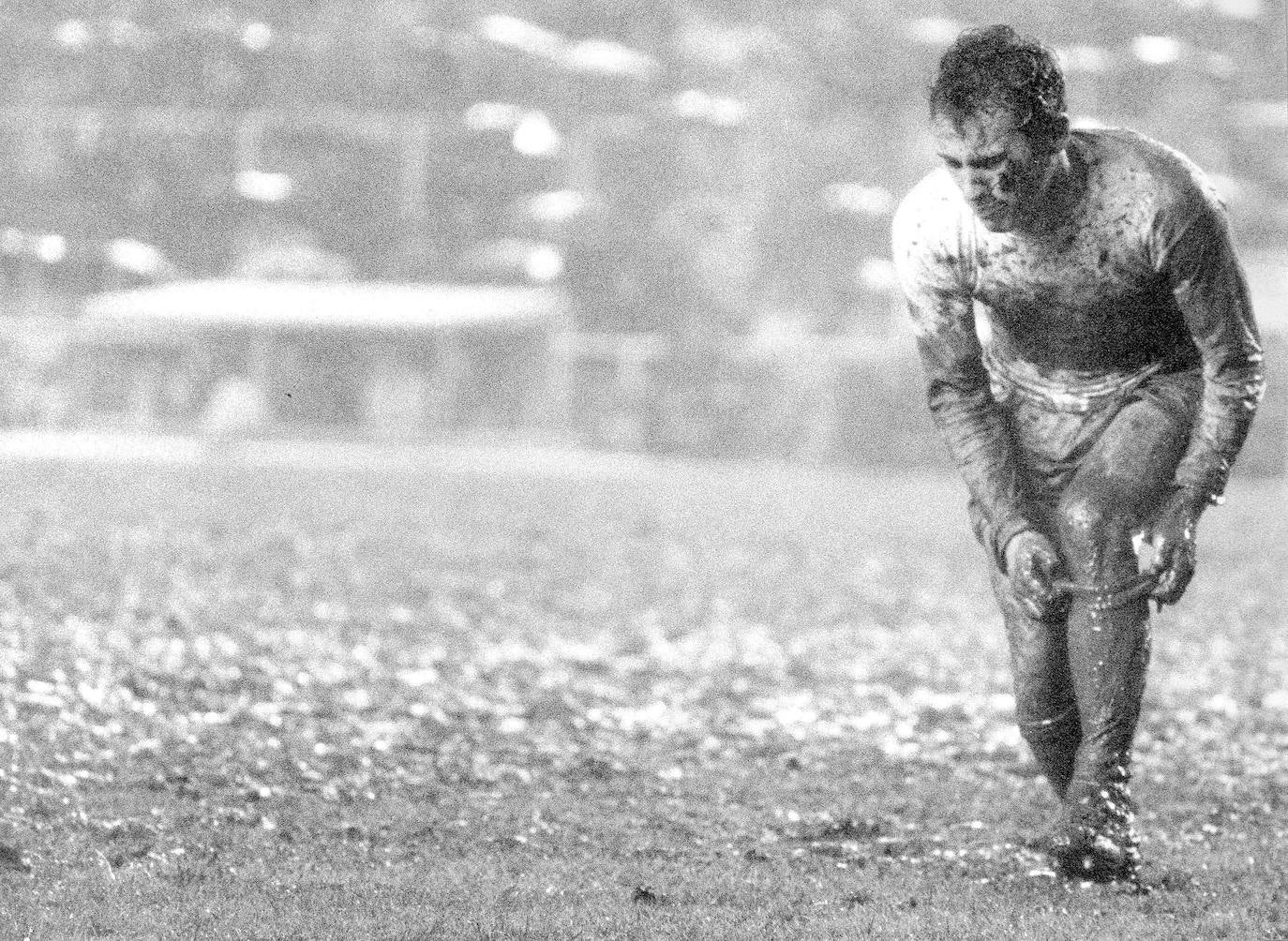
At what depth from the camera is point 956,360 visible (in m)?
6.16

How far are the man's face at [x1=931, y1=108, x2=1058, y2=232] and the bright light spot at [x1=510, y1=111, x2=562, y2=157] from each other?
37979 millimetres

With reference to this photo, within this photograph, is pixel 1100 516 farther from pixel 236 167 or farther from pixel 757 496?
pixel 236 167

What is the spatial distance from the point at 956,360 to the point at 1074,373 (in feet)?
1.09

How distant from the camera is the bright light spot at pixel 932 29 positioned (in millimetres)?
43812

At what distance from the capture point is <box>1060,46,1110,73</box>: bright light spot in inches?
1629

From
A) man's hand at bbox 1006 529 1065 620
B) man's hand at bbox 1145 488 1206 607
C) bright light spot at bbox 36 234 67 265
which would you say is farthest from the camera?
bright light spot at bbox 36 234 67 265

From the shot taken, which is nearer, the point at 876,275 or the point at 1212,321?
the point at 1212,321

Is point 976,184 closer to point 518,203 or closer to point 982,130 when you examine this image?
point 982,130

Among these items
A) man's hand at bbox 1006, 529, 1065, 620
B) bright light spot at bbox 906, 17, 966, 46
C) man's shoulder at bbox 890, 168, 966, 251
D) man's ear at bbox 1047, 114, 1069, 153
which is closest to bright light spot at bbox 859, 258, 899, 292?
bright light spot at bbox 906, 17, 966, 46

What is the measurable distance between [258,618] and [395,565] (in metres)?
4.14

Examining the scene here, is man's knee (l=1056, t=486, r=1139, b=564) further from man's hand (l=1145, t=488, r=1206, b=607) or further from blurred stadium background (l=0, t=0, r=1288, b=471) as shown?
blurred stadium background (l=0, t=0, r=1288, b=471)

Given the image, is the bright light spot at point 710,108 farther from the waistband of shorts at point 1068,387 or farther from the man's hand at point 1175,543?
the man's hand at point 1175,543

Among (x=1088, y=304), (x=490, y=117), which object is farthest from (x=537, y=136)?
(x=1088, y=304)

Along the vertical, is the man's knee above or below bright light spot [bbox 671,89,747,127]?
below
